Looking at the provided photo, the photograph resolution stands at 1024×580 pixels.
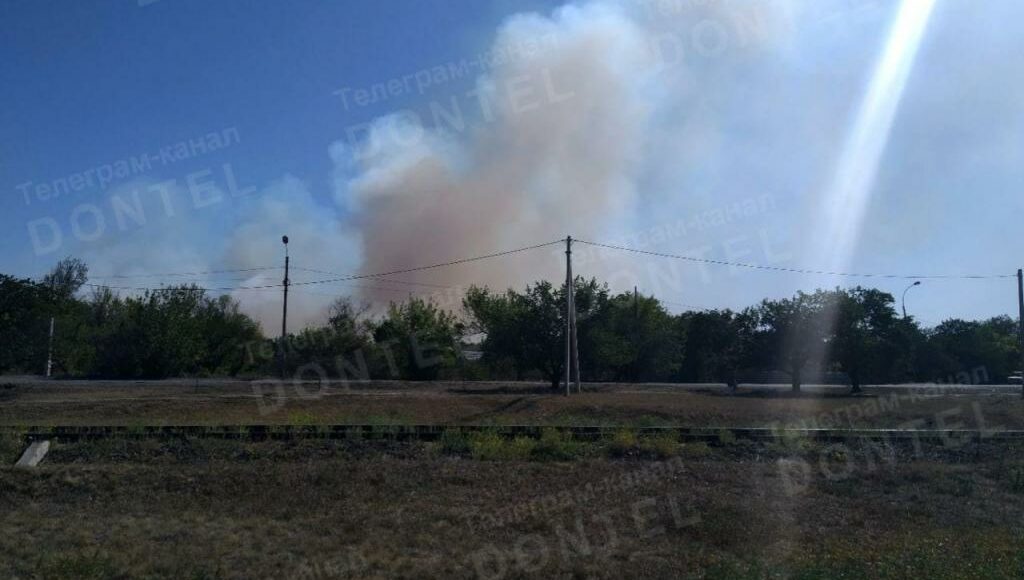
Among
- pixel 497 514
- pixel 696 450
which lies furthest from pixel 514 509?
pixel 696 450

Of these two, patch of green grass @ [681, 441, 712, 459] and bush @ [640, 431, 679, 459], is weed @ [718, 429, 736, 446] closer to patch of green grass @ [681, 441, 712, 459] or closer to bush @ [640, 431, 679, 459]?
patch of green grass @ [681, 441, 712, 459]

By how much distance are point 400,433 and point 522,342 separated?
29.6m

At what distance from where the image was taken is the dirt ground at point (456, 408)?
81.8 feet

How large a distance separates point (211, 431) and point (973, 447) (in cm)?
1594

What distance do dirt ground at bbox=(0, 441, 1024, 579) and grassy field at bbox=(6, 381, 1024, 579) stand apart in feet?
0.14

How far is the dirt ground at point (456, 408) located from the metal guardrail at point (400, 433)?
4.53 m

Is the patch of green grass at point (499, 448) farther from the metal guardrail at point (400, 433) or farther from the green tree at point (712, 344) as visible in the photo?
the green tree at point (712, 344)

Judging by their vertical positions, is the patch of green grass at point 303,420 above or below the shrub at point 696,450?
above

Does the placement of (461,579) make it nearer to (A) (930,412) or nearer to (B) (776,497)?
(B) (776,497)

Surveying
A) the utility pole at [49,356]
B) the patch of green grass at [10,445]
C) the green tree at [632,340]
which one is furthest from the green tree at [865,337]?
the utility pole at [49,356]

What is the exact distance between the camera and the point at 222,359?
185 ft

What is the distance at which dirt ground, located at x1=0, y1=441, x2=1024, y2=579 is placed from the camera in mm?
8250

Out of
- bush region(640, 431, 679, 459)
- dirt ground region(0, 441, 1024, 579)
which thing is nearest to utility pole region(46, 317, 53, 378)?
dirt ground region(0, 441, 1024, 579)

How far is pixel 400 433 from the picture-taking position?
16406mm
